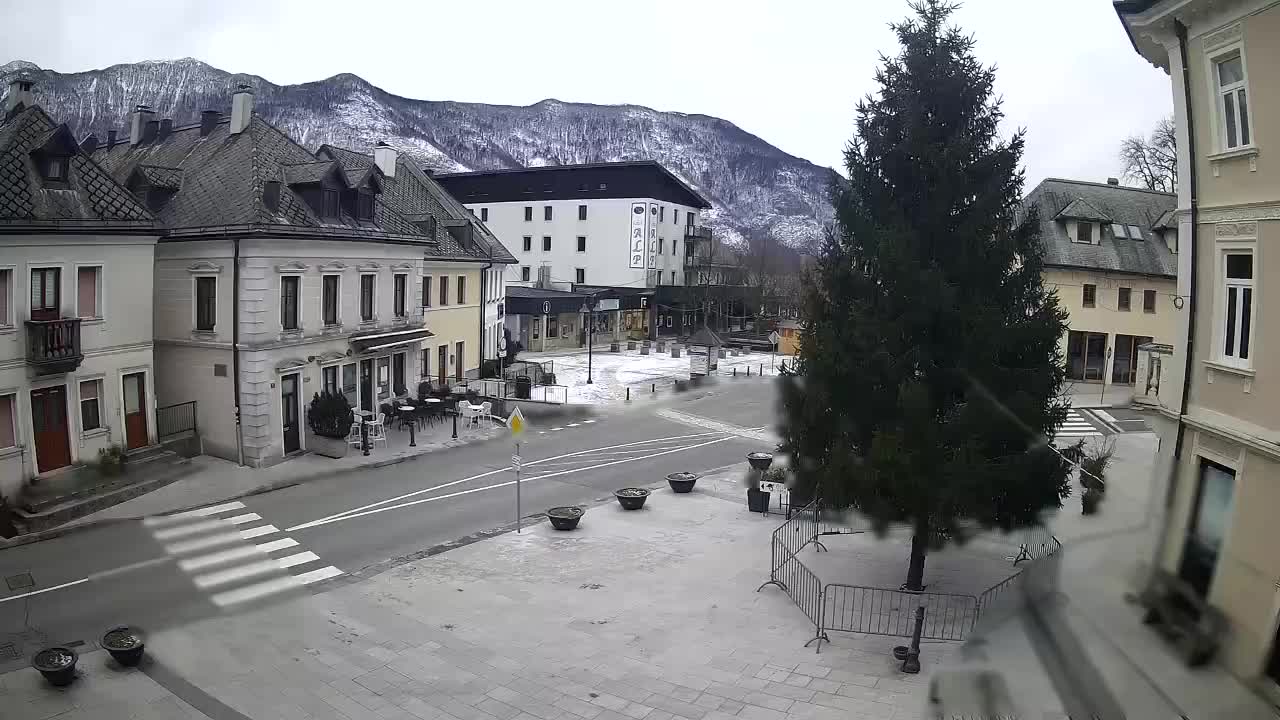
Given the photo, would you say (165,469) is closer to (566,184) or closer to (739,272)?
Answer: (566,184)

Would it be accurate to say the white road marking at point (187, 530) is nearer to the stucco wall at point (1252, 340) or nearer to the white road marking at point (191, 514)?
the white road marking at point (191, 514)

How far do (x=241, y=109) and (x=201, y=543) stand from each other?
14.6 metres

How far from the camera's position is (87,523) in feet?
54.3

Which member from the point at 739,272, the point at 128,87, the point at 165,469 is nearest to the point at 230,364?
the point at 165,469

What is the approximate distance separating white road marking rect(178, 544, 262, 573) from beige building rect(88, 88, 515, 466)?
6.53 m

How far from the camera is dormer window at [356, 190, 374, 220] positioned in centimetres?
2573

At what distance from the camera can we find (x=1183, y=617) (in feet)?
11.8

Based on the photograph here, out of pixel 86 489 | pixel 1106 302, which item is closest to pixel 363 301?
pixel 86 489

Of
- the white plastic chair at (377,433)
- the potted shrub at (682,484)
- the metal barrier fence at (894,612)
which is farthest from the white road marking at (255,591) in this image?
the white plastic chair at (377,433)

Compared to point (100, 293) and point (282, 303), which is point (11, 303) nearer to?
point (100, 293)

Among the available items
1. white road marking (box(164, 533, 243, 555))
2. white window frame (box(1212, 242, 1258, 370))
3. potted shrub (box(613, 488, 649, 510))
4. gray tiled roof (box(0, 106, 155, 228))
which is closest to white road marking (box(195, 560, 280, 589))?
white road marking (box(164, 533, 243, 555))

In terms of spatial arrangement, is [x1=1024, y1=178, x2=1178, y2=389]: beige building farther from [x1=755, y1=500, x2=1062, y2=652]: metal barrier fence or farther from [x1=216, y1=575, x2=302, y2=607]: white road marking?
[x1=216, y1=575, x2=302, y2=607]: white road marking

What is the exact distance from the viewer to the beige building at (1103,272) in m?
21.8

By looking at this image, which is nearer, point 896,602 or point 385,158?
point 896,602
